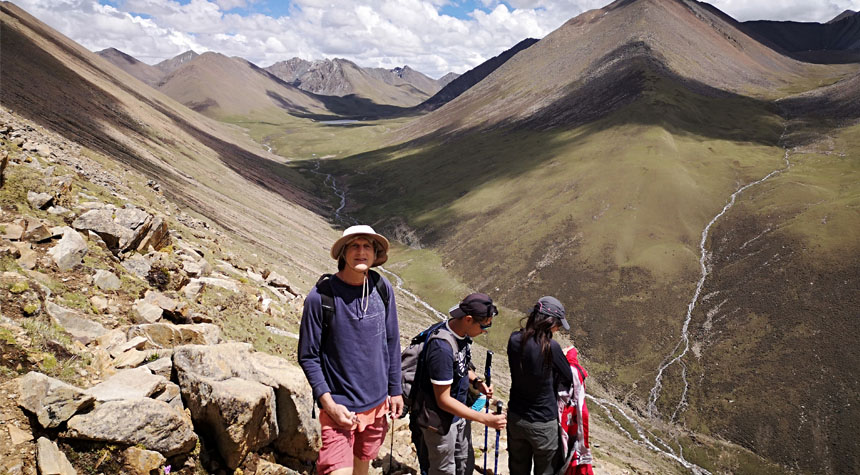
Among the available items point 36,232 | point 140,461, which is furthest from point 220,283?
point 140,461

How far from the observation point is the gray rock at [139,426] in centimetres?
709

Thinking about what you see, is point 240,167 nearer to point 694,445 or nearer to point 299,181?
point 299,181

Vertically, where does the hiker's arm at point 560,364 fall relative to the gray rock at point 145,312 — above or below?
above

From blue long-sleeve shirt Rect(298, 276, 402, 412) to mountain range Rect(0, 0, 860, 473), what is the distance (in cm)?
3942

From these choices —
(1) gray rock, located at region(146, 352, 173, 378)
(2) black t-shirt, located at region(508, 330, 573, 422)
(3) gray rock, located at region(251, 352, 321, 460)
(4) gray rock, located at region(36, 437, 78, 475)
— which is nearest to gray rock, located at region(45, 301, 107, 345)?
(1) gray rock, located at region(146, 352, 173, 378)

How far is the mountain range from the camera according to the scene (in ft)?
160

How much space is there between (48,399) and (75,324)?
14.7ft

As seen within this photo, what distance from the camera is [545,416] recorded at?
889 cm

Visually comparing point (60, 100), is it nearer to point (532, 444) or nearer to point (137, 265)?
point (137, 265)

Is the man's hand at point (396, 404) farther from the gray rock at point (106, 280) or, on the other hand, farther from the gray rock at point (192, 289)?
the gray rock at point (192, 289)

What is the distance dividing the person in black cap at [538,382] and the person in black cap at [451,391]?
2.66 ft

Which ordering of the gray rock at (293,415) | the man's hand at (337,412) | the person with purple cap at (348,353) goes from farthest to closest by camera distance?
the gray rock at (293,415), the person with purple cap at (348,353), the man's hand at (337,412)

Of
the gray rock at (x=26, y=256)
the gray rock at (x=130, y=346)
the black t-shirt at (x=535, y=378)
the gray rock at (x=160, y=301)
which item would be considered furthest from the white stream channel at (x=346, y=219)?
the black t-shirt at (x=535, y=378)

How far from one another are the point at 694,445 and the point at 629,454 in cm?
1123
